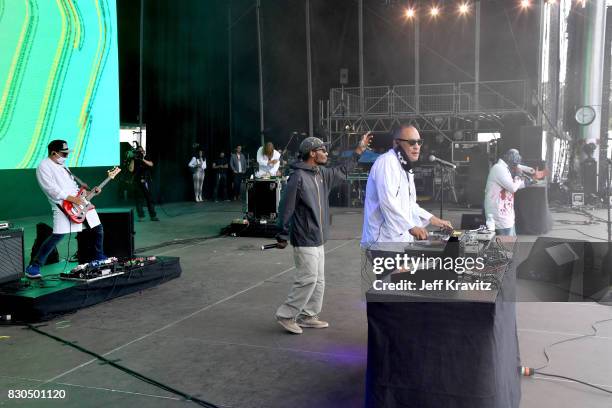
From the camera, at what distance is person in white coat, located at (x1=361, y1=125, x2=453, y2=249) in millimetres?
4711

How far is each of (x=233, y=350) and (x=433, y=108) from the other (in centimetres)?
1860

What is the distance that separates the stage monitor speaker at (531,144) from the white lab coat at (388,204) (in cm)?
1297

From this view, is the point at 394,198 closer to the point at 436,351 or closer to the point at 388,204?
the point at 388,204

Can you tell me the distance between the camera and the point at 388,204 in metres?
4.73

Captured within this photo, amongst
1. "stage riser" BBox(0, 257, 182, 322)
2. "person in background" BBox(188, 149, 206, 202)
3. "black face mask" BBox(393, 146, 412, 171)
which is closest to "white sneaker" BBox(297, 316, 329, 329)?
"black face mask" BBox(393, 146, 412, 171)

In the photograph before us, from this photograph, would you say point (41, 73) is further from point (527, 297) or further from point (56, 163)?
point (527, 297)

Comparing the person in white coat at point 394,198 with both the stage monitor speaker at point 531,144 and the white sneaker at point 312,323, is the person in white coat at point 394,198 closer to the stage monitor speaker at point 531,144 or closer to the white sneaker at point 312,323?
the white sneaker at point 312,323

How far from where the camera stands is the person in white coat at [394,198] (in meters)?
4.71

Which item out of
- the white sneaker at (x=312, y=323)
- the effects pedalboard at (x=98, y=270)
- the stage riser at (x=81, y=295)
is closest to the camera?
the white sneaker at (x=312, y=323)

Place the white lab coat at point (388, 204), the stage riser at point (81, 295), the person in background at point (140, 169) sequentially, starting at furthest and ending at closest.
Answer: the person in background at point (140, 169) → the stage riser at point (81, 295) → the white lab coat at point (388, 204)

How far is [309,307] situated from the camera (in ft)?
19.7

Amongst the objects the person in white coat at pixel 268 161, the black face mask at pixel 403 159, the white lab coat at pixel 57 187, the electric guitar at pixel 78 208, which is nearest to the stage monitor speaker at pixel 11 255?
the white lab coat at pixel 57 187

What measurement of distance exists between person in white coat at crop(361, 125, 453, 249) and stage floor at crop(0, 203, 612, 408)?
3.88 feet

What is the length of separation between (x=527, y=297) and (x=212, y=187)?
55.0 ft
